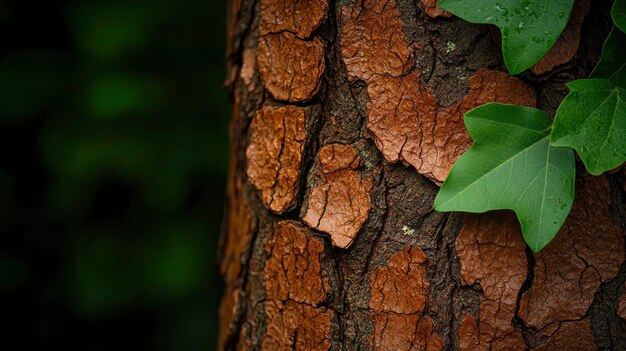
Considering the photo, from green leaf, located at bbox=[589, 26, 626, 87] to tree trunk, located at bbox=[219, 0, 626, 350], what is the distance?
0.06 m

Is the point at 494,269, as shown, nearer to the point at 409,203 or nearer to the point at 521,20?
the point at 409,203

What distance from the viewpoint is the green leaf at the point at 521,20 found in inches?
30.2

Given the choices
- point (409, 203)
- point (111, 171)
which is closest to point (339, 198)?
point (409, 203)

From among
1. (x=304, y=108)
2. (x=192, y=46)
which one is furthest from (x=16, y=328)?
(x=304, y=108)

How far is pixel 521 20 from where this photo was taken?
771 millimetres

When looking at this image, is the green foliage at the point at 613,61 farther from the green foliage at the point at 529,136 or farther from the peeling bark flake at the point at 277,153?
the peeling bark flake at the point at 277,153

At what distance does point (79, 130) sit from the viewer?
68.9 inches

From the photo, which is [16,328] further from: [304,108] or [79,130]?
[304,108]

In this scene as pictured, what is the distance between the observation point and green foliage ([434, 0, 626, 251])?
29.8 inches

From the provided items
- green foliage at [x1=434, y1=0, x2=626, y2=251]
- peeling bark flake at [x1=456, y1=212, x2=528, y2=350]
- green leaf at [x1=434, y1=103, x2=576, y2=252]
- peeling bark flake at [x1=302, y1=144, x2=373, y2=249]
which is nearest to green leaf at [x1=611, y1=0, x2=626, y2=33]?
green foliage at [x1=434, y1=0, x2=626, y2=251]

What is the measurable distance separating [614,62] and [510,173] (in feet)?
0.73

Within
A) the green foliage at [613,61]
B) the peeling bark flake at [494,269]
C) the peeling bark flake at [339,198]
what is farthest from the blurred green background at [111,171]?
the green foliage at [613,61]

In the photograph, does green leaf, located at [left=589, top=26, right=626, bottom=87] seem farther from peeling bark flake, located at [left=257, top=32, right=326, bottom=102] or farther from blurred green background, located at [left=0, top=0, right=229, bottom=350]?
blurred green background, located at [left=0, top=0, right=229, bottom=350]

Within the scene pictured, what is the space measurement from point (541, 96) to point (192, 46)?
131 cm
